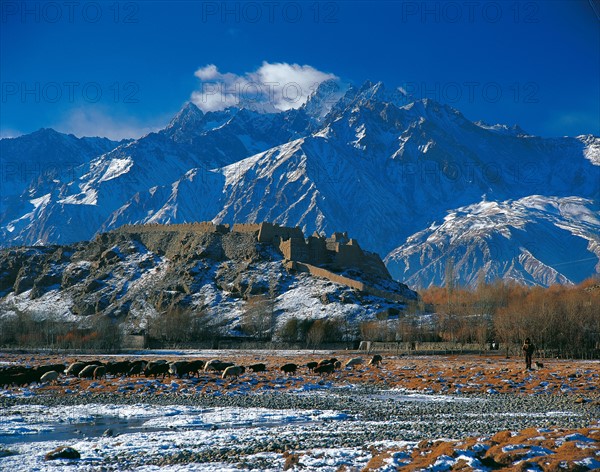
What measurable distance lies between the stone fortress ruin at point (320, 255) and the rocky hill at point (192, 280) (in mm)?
254

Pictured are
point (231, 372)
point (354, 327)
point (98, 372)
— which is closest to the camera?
point (231, 372)

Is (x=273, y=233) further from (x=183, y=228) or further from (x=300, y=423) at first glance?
(x=300, y=423)

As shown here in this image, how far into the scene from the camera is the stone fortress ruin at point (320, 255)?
484 ft

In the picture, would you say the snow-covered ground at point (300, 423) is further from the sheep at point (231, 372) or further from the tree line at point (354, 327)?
the tree line at point (354, 327)

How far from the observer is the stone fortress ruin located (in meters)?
148

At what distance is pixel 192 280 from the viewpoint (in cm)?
15000

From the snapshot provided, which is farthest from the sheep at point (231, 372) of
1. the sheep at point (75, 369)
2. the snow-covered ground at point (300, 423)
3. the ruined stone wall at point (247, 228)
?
the ruined stone wall at point (247, 228)

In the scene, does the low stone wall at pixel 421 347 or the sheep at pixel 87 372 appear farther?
the low stone wall at pixel 421 347

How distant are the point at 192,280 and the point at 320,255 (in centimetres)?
2682

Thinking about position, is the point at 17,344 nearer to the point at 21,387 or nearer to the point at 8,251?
the point at 8,251

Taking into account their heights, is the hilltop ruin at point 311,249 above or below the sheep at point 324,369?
above

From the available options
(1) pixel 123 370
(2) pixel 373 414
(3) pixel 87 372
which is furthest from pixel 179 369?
(2) pixel 373 414

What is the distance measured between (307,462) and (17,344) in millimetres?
113382

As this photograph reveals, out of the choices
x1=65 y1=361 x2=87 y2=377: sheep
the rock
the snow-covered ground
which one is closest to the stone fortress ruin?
x1=65 y1=361 x2=87 y2=377: sheep
